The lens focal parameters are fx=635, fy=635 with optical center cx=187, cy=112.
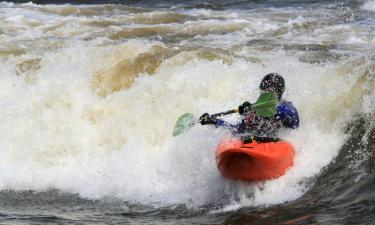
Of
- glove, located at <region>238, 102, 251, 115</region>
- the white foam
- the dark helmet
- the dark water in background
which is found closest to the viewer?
the dark water in background

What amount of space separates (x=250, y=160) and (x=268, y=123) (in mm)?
759

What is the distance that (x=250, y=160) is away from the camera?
19.3 ft

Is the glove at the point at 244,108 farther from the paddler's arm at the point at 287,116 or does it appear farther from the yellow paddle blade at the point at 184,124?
the yellow paddle blade at the point at 184,124

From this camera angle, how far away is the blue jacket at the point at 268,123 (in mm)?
6434

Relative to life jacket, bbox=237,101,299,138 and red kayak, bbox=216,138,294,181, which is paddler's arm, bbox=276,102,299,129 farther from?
red kayak, bbox=216,138,294,181

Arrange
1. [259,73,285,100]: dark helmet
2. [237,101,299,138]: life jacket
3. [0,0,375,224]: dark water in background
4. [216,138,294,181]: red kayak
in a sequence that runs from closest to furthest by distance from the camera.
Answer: [0,0,375,224]: dark water in background < [216,138,294,181]: red kayak < [237,101,299,138]: life jacket < [259,73,285,100]: dark helmet

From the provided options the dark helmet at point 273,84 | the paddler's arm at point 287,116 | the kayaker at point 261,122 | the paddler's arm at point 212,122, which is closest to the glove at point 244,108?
the kayaker at point 261,122

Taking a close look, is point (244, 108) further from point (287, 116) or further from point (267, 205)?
point (267, 205)

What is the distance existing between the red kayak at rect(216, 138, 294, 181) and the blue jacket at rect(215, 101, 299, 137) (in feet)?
0.91

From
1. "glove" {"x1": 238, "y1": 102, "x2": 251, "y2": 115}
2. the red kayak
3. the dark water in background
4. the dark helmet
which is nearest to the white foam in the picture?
the dark water in background

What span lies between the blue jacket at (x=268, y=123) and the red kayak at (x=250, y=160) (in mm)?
277

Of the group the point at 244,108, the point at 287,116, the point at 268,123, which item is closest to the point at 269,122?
the point at 268,123

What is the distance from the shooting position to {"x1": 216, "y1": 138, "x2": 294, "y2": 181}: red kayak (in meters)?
5.86

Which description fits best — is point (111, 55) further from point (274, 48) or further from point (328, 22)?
point (328, 22)
